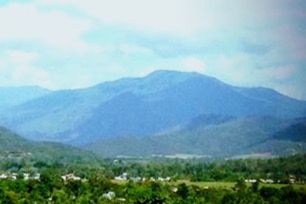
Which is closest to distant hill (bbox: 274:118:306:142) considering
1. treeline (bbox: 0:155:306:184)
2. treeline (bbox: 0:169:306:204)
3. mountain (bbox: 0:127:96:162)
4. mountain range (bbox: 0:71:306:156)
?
mountain range (bbox: 0:71:306:156)

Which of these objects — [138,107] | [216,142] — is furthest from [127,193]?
[138,107]

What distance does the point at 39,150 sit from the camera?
141 feet

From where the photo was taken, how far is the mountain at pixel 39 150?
1630 inches

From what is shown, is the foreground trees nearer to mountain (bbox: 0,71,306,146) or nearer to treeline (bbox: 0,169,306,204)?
treeline (bbox: 0,169,306,204)

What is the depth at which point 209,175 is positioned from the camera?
92.4 ft

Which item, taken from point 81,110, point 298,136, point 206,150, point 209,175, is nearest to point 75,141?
point 81,110

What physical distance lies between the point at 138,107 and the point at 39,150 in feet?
268

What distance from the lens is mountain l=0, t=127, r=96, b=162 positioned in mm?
41406

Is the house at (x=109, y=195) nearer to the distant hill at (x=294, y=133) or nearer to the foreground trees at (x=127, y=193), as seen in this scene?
the foreground trees at (x=127, y=193)

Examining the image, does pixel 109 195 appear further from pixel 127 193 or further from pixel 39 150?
pixel 39 150

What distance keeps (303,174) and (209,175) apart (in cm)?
391

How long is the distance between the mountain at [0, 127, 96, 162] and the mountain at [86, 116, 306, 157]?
1164cm

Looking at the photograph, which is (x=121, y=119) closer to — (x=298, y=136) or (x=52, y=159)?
(x=298, y=136)

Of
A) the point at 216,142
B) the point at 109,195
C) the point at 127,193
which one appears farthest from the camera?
the point at 216,142
